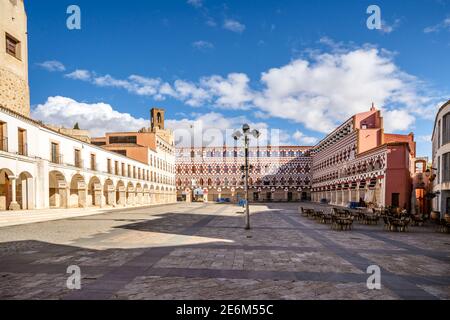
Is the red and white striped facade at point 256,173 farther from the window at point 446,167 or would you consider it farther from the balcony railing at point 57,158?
the window at point 446,167

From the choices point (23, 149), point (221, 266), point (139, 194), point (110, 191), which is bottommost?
point (139, 194)

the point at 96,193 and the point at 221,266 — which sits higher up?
the point at 221,266

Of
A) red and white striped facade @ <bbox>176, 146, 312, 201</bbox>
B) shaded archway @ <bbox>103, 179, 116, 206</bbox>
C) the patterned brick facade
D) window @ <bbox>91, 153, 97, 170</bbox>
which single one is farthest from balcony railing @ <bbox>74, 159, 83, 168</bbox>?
red and white striped facade @ <bbox>176, 146, 312, 201</bbox>

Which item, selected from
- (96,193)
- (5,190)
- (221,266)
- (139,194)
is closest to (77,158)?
(96,193)

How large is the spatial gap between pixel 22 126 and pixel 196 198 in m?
46.7

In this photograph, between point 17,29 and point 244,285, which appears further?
point 17,29

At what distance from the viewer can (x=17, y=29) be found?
85.5 ft

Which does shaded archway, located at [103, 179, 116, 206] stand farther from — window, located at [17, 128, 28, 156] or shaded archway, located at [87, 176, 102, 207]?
window, located at [17, 128, 28, 156]

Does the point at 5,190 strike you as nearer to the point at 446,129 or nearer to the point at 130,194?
the point at 130,194

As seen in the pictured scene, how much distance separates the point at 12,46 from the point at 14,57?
110cm

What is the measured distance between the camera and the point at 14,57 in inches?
1017
